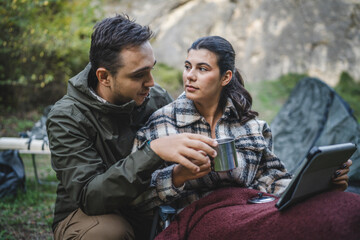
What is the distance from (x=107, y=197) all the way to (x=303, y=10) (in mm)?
10859

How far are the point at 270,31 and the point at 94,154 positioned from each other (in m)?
10.3

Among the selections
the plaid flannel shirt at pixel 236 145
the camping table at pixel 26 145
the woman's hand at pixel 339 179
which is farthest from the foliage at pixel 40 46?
the woman's hand at pixel 339 179

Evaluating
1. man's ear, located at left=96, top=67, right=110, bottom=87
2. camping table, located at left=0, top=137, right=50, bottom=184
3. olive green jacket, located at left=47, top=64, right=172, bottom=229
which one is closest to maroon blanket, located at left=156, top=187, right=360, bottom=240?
olive green jacket, located at left=47, top=64, right=172, bottom=229

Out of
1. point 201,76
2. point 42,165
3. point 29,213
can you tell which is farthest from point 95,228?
point 42,165

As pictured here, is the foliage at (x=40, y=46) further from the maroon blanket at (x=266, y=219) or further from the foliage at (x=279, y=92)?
the maroon blanket at (x=266, y=219)

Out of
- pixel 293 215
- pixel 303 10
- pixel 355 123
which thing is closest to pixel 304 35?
pixel 303 10

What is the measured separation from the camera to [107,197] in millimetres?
1921

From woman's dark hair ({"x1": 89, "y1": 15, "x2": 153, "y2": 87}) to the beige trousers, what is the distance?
0.98m

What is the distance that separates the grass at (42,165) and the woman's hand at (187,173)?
198 centimetres

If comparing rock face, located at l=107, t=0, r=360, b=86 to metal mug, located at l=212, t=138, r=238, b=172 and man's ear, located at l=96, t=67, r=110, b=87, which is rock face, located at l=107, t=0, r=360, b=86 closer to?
man's ear, located at l=96, t=67, r=110, b=87

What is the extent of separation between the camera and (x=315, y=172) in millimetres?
1693

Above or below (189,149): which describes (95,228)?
Result: below

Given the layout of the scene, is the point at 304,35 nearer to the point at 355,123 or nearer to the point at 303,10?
the point at 303,10

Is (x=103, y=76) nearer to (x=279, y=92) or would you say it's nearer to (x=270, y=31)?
(x=279, y=92)
